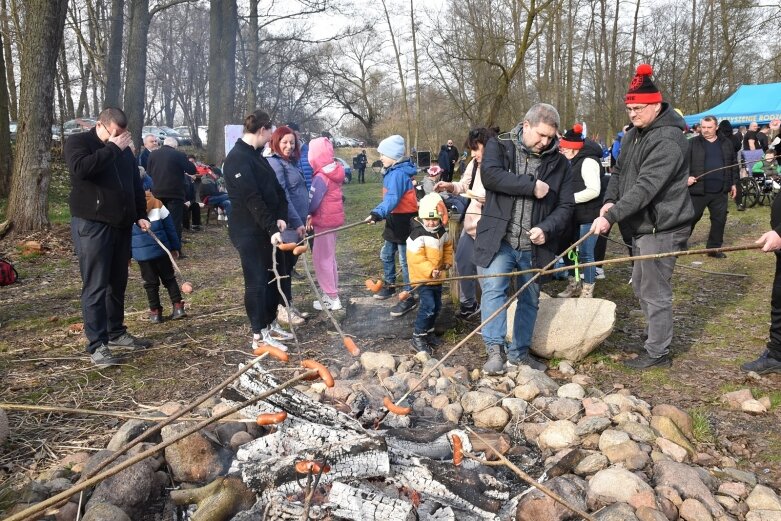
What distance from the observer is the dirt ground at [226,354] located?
139 inches

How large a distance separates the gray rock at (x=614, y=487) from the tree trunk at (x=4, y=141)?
13129 mm

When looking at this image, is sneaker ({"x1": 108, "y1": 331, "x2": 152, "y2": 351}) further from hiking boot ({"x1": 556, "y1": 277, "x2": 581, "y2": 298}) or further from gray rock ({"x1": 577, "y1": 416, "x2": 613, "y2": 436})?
hiking boot ({"x1": 556, "y1": 277, "x2": 581, "y2": 298})

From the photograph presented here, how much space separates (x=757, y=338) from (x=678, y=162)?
2.14 metres

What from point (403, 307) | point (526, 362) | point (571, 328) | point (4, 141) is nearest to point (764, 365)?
point (571, 328)

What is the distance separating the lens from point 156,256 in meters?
Answer: 5.78

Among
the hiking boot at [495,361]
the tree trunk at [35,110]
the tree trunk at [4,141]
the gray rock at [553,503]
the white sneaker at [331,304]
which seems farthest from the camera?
the tree trunk at [4,141]

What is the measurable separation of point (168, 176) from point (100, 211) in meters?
5.37

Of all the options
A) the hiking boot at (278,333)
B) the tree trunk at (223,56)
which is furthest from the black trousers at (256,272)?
the tree trunk at (223,56)

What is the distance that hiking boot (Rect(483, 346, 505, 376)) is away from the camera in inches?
174

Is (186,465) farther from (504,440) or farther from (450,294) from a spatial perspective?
(450,294)

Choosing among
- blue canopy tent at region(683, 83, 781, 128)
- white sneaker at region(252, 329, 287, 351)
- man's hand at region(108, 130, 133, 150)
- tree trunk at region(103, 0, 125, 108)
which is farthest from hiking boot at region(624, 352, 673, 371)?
blue canopy tent at region(683, 83, 781, 128)

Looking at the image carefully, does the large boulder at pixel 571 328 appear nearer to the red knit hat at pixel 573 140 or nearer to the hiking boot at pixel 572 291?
the hiking boot at pixel 572 291

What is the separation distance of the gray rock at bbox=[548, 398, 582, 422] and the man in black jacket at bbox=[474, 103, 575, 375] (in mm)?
722

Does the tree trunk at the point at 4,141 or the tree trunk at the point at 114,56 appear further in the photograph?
the tree trunk at the point at 114,56
